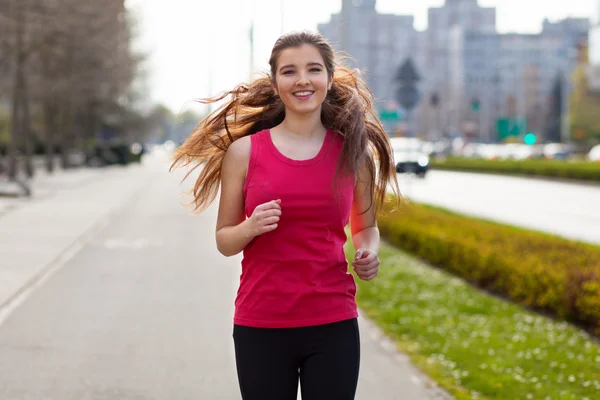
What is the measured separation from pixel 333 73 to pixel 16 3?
21.8 meters

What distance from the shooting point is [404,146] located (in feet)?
154

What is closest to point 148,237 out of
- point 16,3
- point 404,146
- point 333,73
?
point 16,3

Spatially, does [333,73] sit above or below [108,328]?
above

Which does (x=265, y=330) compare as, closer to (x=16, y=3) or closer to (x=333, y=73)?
(x=333, y=73)

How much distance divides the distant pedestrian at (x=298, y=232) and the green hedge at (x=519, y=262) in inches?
110

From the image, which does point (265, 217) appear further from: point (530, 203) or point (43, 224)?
point (530, 203)

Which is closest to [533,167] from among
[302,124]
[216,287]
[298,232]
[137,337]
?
[216,287]

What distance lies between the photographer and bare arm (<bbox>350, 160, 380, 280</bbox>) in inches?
131

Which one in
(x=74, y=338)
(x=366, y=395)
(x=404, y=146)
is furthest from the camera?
(x=404, y=146)

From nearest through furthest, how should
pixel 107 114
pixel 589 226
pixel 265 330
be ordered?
pixel 265 330, pixel 589 226, pixel 107 114

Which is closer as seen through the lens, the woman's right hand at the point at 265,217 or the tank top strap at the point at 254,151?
the woman's right hand at the point at 265,217

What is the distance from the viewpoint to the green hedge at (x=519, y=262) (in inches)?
316

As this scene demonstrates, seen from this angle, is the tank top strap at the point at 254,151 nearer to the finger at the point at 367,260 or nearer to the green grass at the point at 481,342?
the finger at the point at 367,260

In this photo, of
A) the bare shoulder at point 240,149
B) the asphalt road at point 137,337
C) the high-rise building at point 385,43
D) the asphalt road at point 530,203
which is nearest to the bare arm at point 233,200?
the bare shoulder at point 240,149
